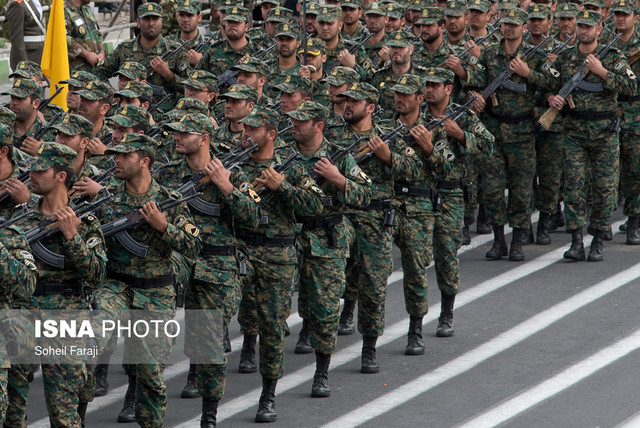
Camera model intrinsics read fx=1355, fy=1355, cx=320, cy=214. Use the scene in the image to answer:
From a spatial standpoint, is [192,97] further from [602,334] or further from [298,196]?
[602,334]

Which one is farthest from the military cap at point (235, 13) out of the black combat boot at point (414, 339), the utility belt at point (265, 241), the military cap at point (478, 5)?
the utility belt at point (265, 241)

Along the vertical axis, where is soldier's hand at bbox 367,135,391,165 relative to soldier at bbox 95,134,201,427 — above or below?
above

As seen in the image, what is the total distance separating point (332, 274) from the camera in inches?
434

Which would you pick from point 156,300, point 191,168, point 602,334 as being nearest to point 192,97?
point 191,168

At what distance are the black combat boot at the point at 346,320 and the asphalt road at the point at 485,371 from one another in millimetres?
121

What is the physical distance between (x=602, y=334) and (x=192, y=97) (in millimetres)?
4436

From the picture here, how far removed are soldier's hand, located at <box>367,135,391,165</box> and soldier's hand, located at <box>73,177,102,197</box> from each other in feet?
8.51

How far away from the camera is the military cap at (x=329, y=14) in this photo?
15.9 metres

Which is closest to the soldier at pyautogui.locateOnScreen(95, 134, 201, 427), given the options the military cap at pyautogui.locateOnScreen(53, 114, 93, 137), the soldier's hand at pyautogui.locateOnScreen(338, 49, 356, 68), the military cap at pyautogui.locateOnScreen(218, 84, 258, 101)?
the military cap at pyautogui.locateOnScreen(53, 114, 93, 137)

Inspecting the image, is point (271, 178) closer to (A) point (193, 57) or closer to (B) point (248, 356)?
(B) point (248, 356)

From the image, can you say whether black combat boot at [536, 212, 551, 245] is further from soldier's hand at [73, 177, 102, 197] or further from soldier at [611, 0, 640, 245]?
soldier's hand at [73, 177, 102, 197]

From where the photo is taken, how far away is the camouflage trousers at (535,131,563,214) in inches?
627

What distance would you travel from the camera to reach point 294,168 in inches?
422

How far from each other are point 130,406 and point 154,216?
1.89 meters
